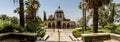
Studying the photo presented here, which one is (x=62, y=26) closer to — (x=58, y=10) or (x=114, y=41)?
(x=58, y=10)

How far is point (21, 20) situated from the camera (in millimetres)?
15617

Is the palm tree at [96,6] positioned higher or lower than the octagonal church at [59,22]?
higher

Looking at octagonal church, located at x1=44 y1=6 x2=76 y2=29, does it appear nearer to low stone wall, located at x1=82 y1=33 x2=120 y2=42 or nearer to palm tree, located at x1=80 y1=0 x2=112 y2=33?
palm tree, located at x1=80 y1=0 x2=112 y2=33

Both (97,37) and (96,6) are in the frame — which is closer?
(97,37)

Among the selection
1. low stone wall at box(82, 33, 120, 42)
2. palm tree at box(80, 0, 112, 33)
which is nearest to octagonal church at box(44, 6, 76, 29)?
palm tree at box(80, 0, 112, 33)

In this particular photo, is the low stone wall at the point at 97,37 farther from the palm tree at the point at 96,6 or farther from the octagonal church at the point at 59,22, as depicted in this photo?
the octagonal church at the point at 59,22

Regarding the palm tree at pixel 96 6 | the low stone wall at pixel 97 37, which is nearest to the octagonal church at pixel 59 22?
the palm tree at pixel 96 6

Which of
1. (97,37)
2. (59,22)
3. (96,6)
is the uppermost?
(96,6)

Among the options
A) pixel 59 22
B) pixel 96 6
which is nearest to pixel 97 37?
pixel 96 6

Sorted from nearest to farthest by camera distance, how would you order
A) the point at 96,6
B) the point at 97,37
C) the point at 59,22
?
1. the point at 97,37
2. the point at 96,6
3. the point at 59,22

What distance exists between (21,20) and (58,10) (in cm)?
6340

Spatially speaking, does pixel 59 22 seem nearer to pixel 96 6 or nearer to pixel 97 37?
pixel 96 6

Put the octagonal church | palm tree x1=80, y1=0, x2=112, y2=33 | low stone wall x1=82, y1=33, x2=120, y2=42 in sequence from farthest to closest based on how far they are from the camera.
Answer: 1. the octagonal church
2. palm tree x1=80, y1=0, x2=112, y2=33
3. low stone wall x1=82, y1=33, x2=120, y2=42

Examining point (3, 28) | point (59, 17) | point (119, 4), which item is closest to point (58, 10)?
point (59, 17)
